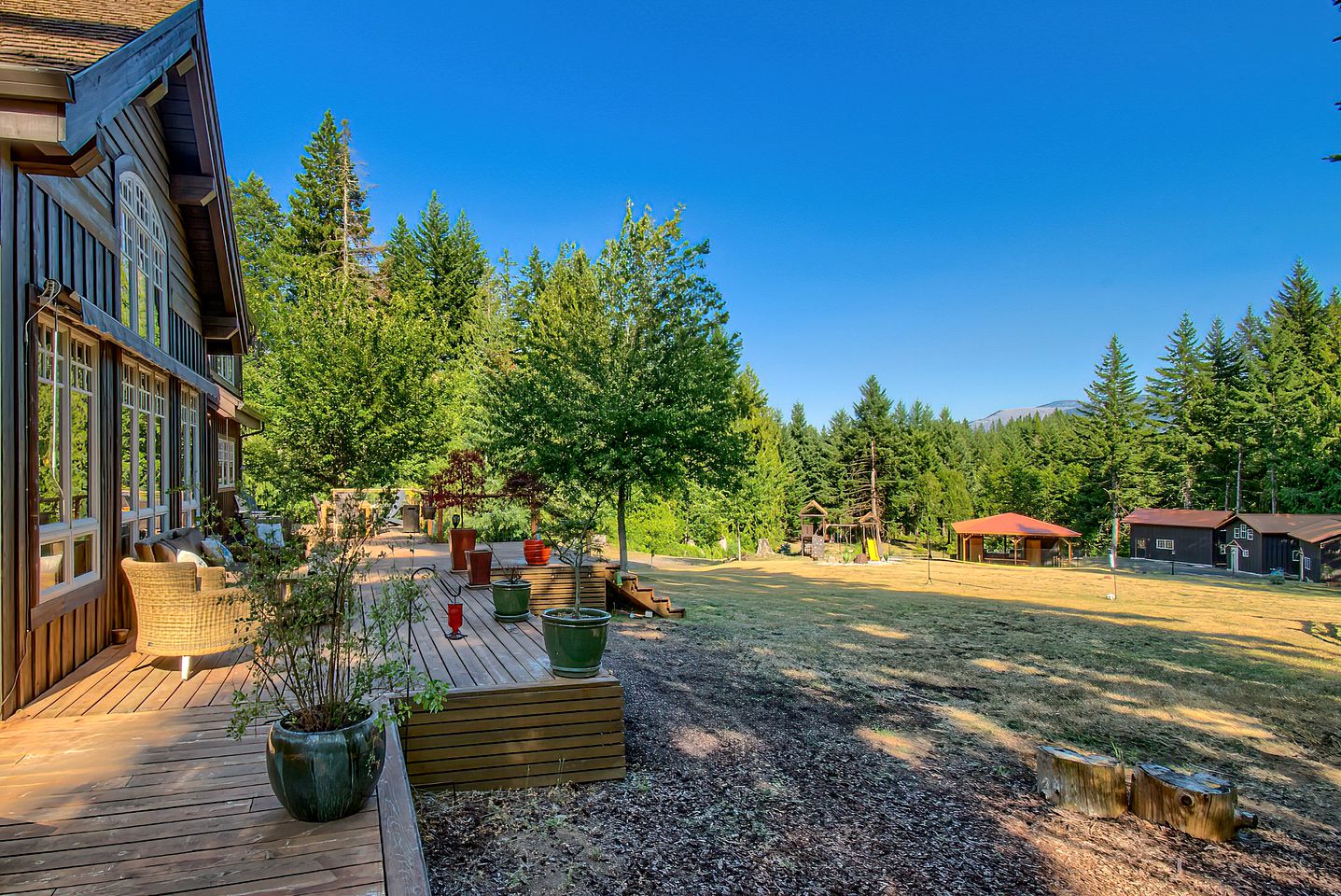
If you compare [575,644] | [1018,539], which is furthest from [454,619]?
[1018,539]

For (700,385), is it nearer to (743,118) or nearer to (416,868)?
(416,868)

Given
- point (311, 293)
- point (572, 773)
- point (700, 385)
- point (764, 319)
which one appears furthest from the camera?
point (764, 319)

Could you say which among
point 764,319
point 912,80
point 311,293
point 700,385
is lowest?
point 700,385

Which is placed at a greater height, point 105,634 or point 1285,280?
point 1285,280

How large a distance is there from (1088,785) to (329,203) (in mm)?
34362

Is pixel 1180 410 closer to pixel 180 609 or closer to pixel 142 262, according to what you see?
pixel 142 262

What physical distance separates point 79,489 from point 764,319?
49199 millimetres

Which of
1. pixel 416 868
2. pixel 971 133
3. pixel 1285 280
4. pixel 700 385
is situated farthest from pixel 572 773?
pixel 1285 280

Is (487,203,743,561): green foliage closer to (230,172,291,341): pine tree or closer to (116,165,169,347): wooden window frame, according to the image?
(116,165,169,347): wooden window frame

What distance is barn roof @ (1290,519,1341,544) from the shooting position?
96.7 feet

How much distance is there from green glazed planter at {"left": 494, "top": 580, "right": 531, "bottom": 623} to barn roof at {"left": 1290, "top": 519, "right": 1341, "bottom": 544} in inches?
1484

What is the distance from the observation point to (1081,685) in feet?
29.2

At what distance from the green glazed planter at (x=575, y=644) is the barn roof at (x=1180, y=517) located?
4472 centimetres

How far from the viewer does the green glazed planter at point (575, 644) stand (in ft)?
16.3
